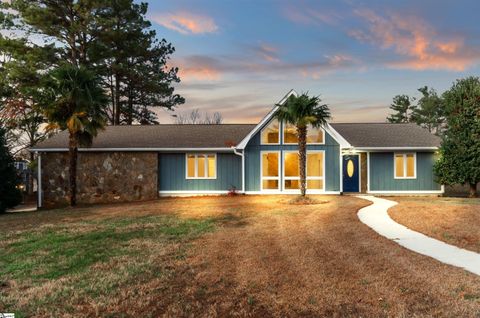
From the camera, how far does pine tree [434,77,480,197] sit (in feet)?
63.8

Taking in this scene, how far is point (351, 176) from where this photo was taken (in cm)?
2180

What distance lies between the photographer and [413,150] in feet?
70.3

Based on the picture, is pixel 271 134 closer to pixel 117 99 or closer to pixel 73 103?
pixel 73 103

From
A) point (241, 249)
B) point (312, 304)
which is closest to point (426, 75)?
point (241, 249)

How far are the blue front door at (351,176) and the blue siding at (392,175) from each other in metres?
0.88

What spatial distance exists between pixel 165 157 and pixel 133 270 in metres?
15.8

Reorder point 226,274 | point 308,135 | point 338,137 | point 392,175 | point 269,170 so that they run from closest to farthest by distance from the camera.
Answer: point 226,274 < point 338,137 < point 308,135 < point 269,170 < point 392,175

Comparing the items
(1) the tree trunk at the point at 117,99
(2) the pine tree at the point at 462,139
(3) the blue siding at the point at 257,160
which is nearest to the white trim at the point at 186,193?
(3) the blue siding at the point at 257,160

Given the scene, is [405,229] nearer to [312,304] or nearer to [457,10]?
[312,304]

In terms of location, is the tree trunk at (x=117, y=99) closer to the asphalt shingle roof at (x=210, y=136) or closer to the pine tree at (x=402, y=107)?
the asphalt shingle roof at (x=210, y=136)

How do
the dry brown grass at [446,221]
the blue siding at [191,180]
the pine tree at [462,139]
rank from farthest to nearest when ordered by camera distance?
the blue siding at [191,180], the pine tree at [462,139], the dry brown grass at [446,221]

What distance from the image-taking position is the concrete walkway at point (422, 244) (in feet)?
23.4

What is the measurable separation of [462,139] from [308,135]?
8.34 meters

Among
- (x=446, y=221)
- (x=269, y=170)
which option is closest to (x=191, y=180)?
(x=269, y=170)
